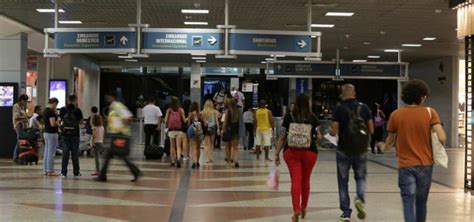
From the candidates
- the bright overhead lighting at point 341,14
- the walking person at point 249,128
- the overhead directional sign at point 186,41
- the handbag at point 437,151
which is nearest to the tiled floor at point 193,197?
the handbag at point 437,151

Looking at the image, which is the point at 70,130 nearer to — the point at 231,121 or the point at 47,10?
the point at 231,121

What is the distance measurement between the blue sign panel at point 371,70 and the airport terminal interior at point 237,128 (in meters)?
0.04

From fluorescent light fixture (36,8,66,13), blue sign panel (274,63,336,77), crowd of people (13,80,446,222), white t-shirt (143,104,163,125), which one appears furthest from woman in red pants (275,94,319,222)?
blue sign panel (274,63,336,77)

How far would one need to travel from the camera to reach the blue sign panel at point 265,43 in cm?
1273

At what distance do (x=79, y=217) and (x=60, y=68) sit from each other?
1750 centimetres

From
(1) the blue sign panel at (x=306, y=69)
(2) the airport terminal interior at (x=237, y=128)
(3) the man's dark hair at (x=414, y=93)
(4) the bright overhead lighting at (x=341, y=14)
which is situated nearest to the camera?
(3) the man's dark hair at (x=414, y=93)

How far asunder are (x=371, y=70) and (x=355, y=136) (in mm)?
14521

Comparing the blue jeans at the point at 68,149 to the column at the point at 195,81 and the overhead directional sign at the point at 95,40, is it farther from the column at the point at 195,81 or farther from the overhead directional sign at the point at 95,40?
the column at the point at 195,81

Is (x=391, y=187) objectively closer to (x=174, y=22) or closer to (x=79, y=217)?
(x=79, y=217)

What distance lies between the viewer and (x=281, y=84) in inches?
1330

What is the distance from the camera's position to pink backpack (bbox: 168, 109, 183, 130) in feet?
46.5

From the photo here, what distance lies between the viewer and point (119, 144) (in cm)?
1003

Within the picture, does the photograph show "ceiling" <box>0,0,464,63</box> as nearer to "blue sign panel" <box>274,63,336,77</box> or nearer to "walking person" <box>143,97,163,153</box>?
"blue sign panel" <box>274,63,336,77</box>

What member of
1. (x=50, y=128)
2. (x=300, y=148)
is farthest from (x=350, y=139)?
(x=50, y=128)
